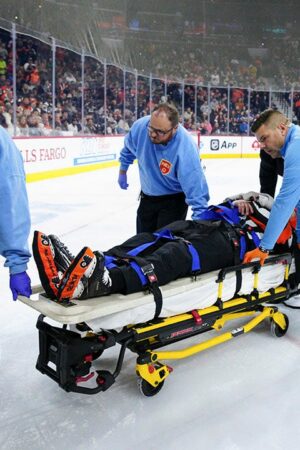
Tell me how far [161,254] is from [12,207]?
0.72m

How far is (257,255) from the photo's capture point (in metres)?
2.51

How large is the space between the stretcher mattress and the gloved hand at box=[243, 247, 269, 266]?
58 millimetres

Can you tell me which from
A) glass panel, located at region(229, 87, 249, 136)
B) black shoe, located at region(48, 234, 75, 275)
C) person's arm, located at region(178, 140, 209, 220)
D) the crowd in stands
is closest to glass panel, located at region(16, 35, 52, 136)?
the crowd in stands

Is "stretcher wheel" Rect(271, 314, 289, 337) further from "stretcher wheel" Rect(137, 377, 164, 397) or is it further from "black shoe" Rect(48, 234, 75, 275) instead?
"black shoe" Rect(48, 234, 75, 275)

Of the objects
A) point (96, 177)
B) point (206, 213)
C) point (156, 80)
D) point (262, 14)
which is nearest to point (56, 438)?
point (206, 213)

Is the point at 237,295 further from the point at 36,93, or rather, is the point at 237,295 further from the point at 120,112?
the point at 120,112

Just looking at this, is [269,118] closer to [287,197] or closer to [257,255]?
[287,197]

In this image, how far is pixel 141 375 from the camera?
2105mm

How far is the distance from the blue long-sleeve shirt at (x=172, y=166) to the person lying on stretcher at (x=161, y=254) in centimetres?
25

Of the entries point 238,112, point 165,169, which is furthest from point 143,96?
point 165,169

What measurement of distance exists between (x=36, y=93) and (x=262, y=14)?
55.0 feet

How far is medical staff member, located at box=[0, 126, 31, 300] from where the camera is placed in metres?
1.76

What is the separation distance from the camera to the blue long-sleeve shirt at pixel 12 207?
69.2 inches

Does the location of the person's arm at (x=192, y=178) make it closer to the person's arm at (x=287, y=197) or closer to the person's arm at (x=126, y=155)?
the person's arm at (x=126, y=155)
